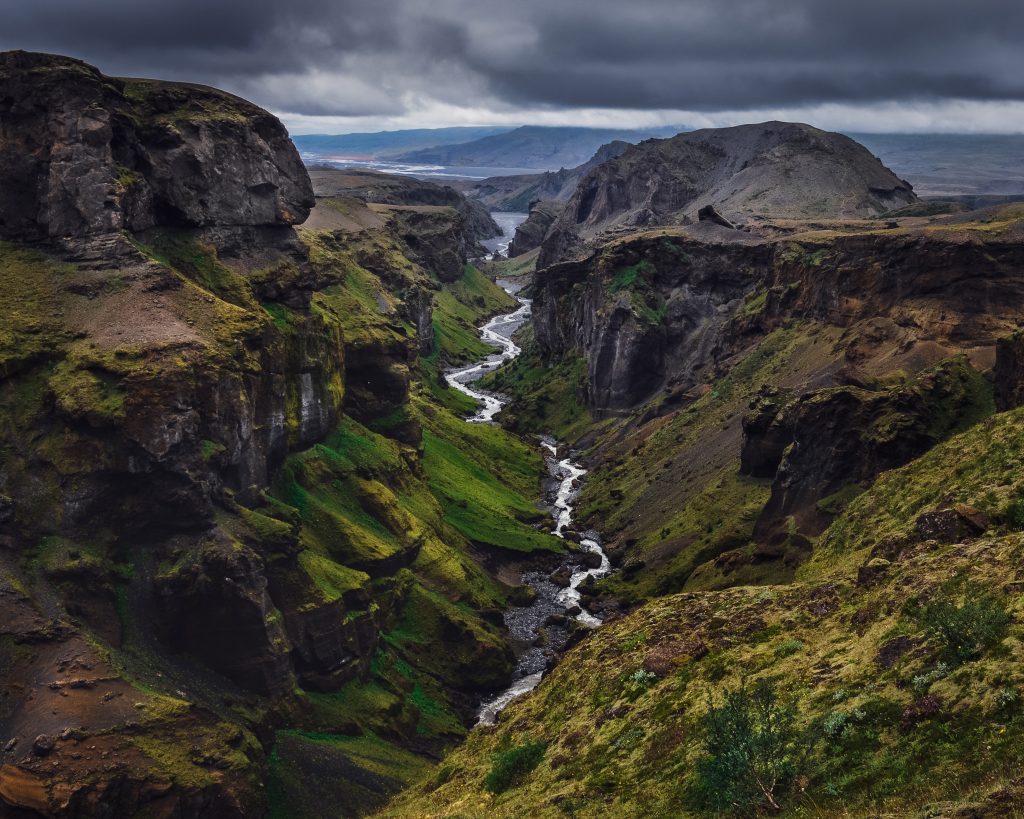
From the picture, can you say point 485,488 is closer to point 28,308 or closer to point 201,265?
point 201,265

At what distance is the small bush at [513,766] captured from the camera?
4359 cm

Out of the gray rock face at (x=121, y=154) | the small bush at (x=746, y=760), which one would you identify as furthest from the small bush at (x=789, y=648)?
the gray rock face at (x=121, y=154)

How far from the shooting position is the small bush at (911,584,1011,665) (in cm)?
2938

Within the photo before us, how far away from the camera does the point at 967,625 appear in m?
30.2

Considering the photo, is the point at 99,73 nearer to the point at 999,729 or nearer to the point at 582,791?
the point at 582,791

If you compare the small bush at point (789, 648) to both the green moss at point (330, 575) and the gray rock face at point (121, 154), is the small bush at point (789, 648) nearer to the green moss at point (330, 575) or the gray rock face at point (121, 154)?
the green moss at point (330, 575)

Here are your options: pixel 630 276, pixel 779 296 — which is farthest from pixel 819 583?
pixel 630 276

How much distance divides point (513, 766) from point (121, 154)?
2825 inches

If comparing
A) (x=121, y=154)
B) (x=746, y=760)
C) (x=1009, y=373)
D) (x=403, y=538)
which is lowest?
(x=403, y=538)

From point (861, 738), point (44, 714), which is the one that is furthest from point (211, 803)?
point (861, 738)

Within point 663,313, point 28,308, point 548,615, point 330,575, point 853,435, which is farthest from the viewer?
point 663,313

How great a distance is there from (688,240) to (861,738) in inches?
6371

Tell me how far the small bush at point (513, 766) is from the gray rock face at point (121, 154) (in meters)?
61.6

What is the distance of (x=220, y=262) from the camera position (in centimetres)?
9544
